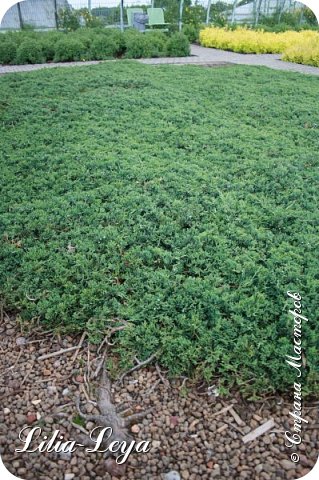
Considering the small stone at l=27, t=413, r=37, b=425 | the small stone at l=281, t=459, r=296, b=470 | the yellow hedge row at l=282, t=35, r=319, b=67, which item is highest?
the yellow hedge row at l=282, t=35, r=319, b=67

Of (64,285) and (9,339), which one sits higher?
(64,285)

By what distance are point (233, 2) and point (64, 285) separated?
575 inches

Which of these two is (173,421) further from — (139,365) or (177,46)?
(177,46)

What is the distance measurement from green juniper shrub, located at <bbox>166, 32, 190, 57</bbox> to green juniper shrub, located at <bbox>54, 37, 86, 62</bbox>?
84.7 inches

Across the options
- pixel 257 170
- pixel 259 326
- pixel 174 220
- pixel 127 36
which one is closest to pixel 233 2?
pixel 127 36

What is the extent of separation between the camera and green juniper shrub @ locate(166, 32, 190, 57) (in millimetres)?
10102

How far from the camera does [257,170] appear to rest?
3746mm

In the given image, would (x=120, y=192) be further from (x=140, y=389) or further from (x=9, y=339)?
(x=140, y=389)

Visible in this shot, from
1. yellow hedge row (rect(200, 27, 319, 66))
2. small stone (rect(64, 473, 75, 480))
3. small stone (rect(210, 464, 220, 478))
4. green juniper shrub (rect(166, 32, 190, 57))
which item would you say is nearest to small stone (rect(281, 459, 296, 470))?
small stone (rect(210, 464, 220, 478))

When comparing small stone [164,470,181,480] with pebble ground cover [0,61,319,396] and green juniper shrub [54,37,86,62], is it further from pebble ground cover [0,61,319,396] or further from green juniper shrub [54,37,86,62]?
green juniper shrub [54,37,86,62]

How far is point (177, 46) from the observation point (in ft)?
33.1

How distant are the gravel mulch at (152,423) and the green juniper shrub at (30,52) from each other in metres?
8.12

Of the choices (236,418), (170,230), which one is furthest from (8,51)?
(236,418)

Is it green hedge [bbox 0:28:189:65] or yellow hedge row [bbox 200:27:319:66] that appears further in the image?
yellow hedge row [bbox 200:27:319:66]
